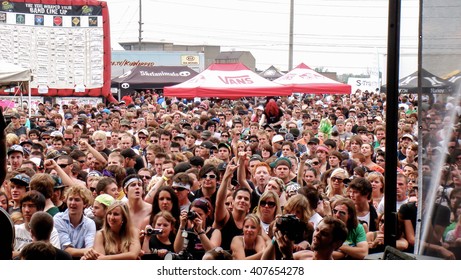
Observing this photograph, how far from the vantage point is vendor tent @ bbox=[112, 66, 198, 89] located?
4491cm

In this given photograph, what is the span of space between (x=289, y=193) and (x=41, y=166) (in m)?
4.12

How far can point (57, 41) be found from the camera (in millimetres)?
28531

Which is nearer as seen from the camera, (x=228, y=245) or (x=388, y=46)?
(x=388, y=46)

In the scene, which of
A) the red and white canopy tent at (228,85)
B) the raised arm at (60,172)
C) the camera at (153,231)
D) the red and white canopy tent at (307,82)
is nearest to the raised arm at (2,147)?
the camera at (153,231)

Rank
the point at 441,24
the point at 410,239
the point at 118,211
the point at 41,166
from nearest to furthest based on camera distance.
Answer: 1. the point at 441,24
2. the point at 410,239
3. the point at 118,211
4. the point at 41,166

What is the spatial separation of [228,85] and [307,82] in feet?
11.1

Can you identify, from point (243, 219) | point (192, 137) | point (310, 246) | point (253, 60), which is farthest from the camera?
point (253, 60)

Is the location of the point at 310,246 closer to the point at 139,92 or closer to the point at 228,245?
the point at 228,245

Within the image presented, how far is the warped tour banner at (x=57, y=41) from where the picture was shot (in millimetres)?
28344

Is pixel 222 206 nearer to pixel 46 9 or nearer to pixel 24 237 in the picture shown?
pixel 24 237

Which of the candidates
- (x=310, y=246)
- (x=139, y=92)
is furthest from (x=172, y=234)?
(x=139, y=92)

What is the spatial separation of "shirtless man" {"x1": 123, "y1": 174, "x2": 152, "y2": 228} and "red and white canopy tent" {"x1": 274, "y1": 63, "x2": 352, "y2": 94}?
15.6 metres

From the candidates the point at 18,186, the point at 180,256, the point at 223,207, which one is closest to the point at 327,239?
the point at 180,256

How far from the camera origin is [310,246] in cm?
603
